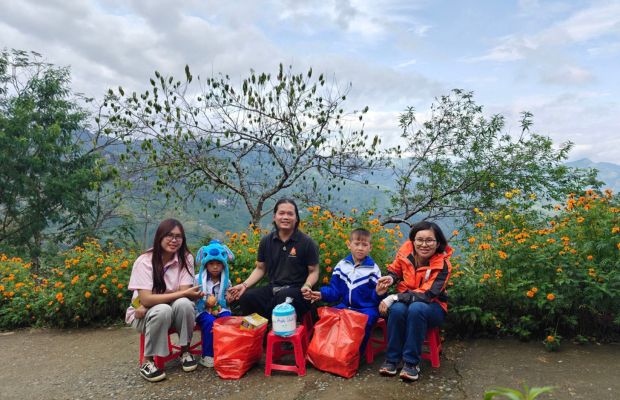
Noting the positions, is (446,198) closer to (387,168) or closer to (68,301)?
(387,168)

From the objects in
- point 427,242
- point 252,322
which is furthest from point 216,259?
point 427,242

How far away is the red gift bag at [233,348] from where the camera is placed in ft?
10.6

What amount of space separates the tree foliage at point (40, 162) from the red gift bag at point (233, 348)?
31.8 feet

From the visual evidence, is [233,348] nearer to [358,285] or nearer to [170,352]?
[170,352]

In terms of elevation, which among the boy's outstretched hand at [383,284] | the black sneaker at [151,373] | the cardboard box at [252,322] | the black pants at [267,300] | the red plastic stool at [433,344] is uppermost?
the boy's outstretched hand at [383,284]

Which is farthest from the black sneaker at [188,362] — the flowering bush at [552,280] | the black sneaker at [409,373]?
the flowering bush at [552,280]

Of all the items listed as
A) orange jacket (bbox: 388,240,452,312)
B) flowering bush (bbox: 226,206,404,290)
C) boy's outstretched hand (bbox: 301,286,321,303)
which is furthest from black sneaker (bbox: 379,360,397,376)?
flowering bush (bbox: 226,206,404,290)

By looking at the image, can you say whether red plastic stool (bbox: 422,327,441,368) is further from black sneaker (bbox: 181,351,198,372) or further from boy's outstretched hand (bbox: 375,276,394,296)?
black sneaker (bbox: 181,351,198,372)

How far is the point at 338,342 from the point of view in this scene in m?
3.12

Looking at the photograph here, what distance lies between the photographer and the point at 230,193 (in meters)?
8.58

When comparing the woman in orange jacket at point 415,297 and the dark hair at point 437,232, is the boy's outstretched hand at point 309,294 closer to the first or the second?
the woman in orange jacket at point 415,297

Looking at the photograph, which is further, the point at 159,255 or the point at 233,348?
the point at 159,255

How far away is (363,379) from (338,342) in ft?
1.04

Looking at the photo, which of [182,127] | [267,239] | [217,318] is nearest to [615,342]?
[267,239]
